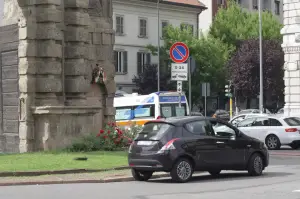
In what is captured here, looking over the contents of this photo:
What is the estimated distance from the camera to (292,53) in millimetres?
43656

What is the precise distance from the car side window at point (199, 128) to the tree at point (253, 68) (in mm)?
51482

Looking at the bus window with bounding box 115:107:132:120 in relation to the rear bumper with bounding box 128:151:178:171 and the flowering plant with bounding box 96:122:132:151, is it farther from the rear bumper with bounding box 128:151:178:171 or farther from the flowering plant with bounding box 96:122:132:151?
the rear bumper with bounding box 128:151:178:171

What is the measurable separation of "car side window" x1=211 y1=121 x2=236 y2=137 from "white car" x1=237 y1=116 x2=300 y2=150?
1321 cm

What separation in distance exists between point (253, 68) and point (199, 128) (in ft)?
173

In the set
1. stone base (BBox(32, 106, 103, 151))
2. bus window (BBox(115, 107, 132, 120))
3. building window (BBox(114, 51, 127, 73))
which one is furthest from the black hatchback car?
building window (BBox(114, 51, 127, 73))

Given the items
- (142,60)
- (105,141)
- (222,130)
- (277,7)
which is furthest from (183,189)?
(277,7)

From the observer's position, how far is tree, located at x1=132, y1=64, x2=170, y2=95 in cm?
6738

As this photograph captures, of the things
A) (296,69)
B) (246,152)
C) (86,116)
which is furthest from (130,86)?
(246,152)

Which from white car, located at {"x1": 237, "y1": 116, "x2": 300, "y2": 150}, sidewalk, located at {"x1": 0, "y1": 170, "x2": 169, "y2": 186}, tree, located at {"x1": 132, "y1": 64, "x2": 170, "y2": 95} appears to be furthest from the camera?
tree, located at {"x1": 132, "y1": 64, "x2": 170, "y2": 95}

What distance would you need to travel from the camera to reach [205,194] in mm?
14164

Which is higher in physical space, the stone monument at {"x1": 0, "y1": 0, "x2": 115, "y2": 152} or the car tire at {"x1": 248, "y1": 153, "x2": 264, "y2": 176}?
the stone monument at {"x1": 0, "y1": 0, "x2": 115, "y2": 152}

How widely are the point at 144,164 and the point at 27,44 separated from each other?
750cm

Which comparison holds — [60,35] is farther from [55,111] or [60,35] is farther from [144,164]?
[144,164]

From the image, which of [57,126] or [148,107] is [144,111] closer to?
[148,107]
